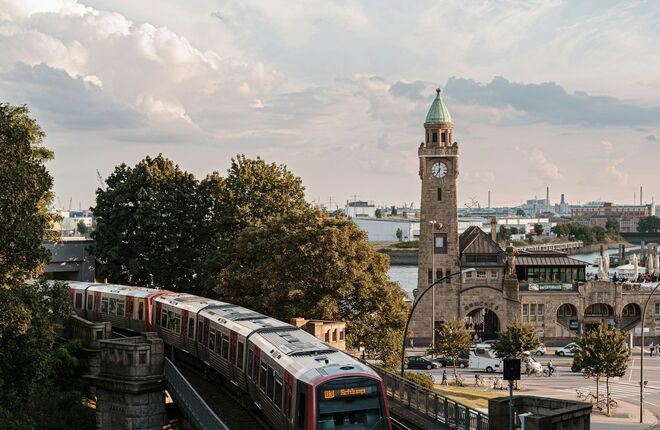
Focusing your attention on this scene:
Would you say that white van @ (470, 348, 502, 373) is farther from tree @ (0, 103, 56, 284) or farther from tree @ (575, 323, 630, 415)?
tree @ (0, 103, 56, 284)

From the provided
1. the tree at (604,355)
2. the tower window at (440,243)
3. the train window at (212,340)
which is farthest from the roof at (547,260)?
the train window at (212,340)

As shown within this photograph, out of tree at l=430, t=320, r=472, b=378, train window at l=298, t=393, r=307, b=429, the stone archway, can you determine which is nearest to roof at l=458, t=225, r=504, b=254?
the stone archway

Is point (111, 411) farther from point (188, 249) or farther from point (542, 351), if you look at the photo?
point (542, 351)

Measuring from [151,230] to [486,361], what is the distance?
2892 centimetres

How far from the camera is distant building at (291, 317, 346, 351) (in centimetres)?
3759

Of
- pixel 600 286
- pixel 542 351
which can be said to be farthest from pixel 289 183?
pixel 600 286

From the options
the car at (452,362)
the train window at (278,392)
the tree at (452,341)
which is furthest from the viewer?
the car at (452,362)

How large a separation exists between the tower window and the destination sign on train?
6212 cm

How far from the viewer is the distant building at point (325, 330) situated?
123 feet

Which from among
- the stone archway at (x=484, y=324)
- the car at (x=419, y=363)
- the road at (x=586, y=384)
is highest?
the stone archway at (x=484, y=324)

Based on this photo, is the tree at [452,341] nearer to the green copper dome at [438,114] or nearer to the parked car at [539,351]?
the parked car at [539,351]

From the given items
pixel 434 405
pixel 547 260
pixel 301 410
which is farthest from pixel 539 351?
pixel 301 410

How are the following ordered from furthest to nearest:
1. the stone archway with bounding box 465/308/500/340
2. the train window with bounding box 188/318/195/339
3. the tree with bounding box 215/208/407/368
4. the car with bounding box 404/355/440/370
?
the stone archway with bounding box 465/308/500/340 → the car with bounding box 404/355/440/370 → the tree with bounding box 215/208/407/368 → the train window with bounding box 188/318/195/339

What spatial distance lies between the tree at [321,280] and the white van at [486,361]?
20.0 m
